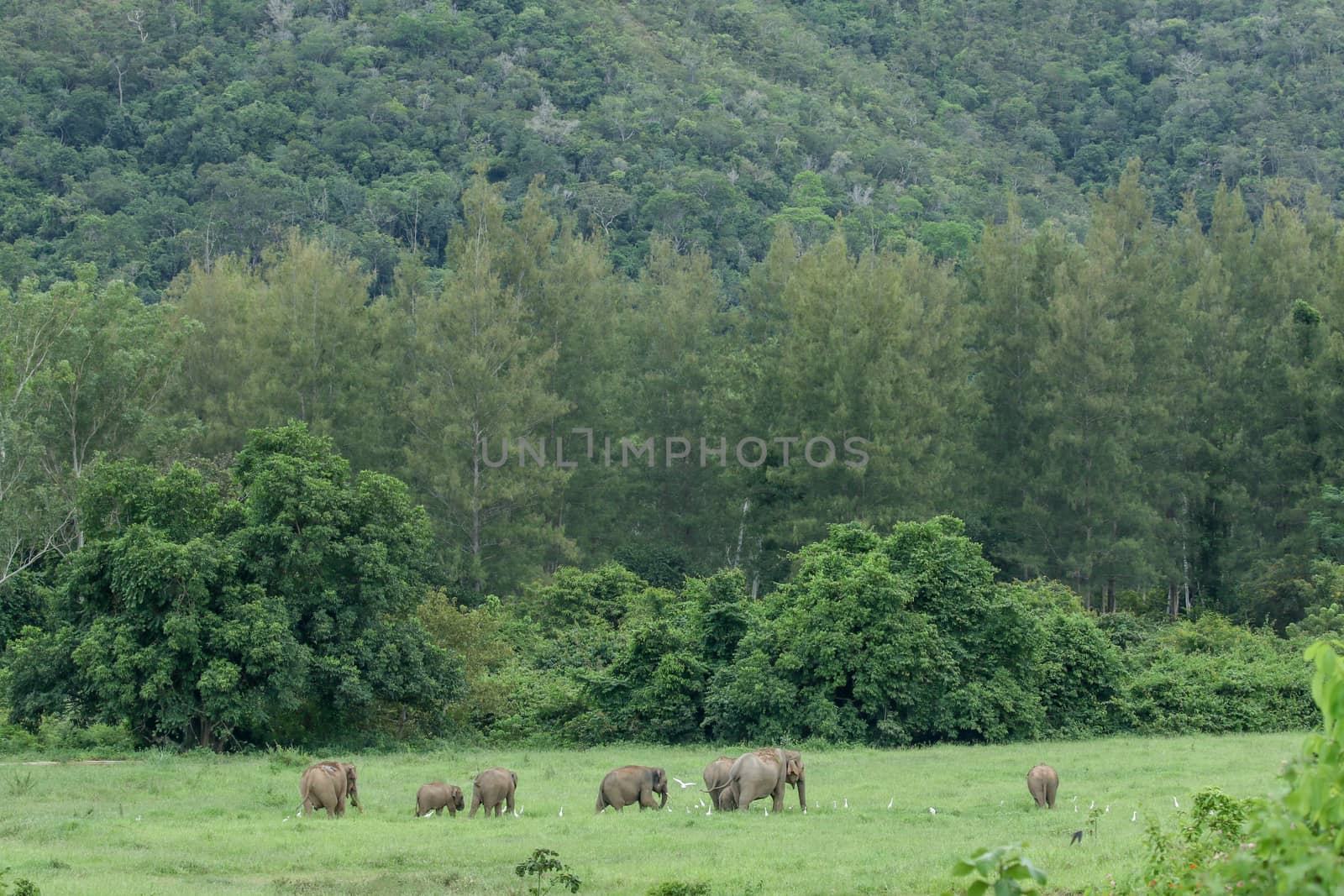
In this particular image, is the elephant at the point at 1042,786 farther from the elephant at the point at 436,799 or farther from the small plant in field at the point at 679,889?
the elephant at the point at 436,799

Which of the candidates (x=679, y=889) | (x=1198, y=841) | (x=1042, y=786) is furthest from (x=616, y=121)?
(x=1198, y=841)

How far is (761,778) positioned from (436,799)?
3408 millimetres

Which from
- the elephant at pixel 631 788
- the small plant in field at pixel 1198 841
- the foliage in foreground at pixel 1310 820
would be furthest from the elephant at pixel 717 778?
the foliage in foreground at pixel 1310 820

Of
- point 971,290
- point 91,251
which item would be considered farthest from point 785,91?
point 971,290

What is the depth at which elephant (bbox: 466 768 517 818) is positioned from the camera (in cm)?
1611

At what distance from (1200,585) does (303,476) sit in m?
26.1

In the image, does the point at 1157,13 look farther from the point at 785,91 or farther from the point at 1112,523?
the point at 1112,523

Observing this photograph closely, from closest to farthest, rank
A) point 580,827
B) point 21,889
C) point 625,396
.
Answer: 1. point 21,889
2. point 580,827
3. point 625,396

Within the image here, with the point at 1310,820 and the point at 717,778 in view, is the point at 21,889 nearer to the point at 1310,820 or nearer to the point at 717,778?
the point at 717,778

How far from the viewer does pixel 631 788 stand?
16.2 meters

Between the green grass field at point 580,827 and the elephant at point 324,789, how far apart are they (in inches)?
8.6

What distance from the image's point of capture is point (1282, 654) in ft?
95.2

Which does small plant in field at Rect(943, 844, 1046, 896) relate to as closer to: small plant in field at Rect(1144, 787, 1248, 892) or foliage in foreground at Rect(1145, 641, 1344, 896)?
foliage in foreground at Rect(1145, 641, 1344, 896)

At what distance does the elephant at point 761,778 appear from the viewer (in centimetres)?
1578
